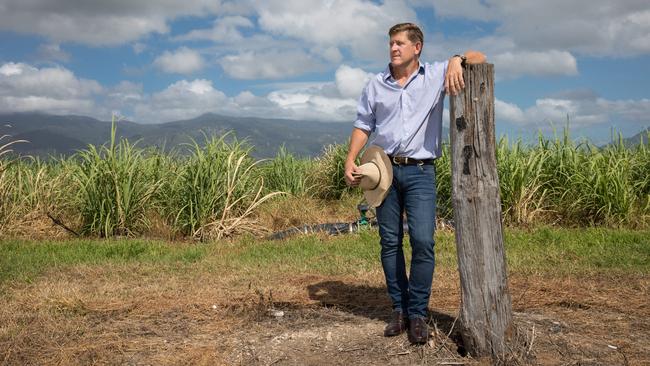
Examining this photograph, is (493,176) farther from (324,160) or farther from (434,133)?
(324,160)

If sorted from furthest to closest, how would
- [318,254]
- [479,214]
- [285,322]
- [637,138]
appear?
[637,138] < [318,254] < [285,322] < [479,214]

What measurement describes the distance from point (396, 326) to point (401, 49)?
70.4 inches

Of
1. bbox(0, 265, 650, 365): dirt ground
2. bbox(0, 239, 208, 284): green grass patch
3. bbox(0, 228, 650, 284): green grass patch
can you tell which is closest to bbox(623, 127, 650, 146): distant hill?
bbox(0, 228, 650, 284): green grass patch

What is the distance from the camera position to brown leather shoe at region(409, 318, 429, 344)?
3.76 metres

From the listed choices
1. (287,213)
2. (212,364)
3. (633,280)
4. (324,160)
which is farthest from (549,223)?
(212,364)

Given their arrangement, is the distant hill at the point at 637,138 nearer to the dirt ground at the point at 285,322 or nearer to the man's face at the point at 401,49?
the dirt ground at the point at 285,322

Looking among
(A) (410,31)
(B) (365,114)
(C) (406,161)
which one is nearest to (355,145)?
(B) (365,114)

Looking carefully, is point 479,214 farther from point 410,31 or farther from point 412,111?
point 410,31

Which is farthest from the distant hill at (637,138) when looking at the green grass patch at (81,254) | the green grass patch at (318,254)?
the green grass patch at (81,254)

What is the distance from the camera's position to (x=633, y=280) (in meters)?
5.76

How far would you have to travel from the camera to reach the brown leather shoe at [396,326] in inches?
154

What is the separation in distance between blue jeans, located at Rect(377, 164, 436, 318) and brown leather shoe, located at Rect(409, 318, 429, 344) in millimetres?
48

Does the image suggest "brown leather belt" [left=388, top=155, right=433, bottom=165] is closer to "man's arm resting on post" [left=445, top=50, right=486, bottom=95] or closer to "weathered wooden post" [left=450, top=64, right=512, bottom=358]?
"weathered wooden post" [left=450, top=64, right=512, bottom=358]

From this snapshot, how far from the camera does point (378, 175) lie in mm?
3770
